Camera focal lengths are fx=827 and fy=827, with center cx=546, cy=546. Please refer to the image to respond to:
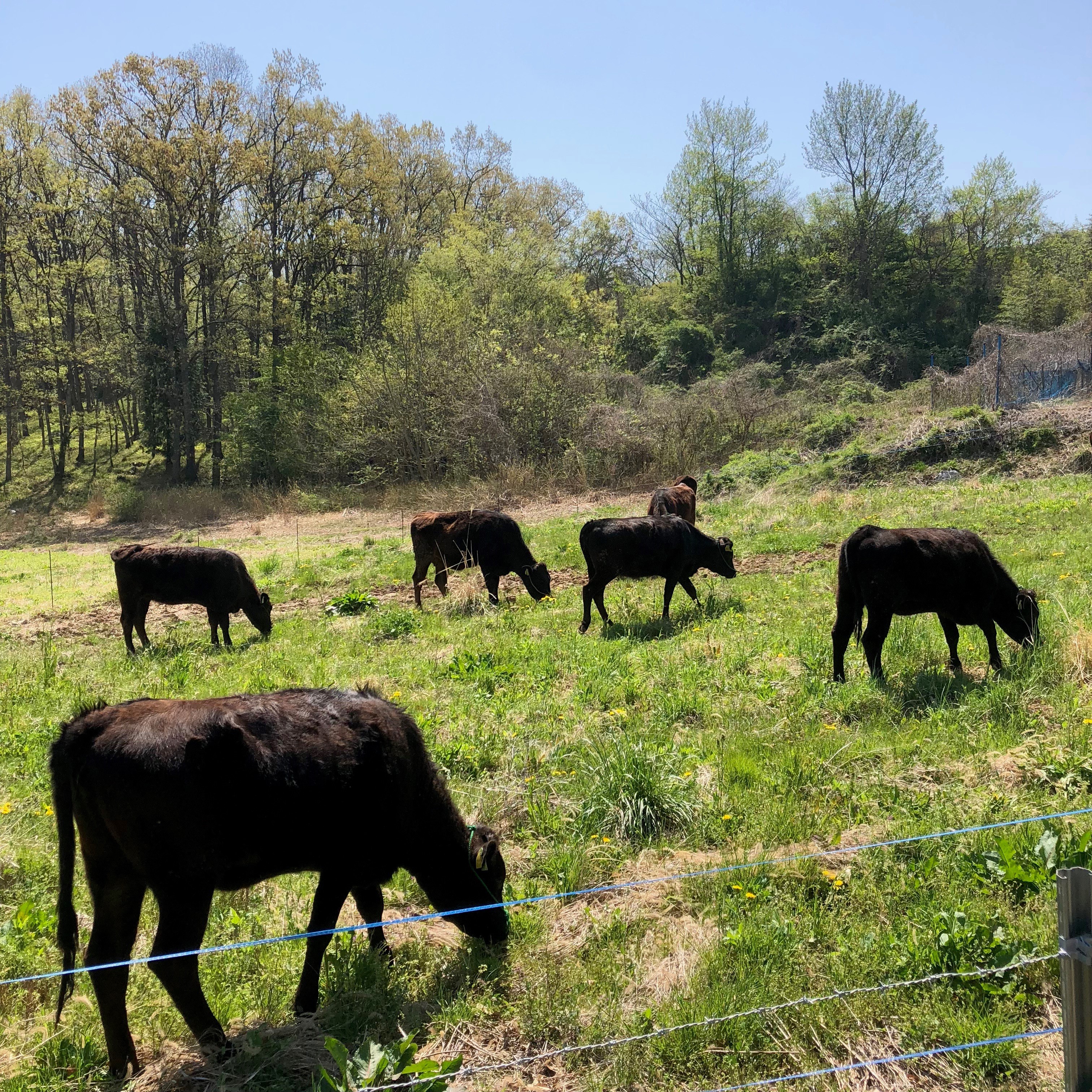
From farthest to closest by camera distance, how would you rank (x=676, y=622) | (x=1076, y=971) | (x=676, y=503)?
1. (x=676, y=503)
2. (x=676, y=622)
3. (x=1076, y=971)

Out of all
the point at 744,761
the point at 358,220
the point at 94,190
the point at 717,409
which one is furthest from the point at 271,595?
the point at 358,220

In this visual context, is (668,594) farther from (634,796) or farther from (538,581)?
(634,796)

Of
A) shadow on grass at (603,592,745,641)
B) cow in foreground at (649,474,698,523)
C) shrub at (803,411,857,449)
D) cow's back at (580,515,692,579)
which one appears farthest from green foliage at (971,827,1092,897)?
shrub at (803,411,857,449)

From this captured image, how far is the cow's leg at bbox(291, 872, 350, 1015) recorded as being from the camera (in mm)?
3992

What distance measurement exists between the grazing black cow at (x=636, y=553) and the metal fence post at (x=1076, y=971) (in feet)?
29.5

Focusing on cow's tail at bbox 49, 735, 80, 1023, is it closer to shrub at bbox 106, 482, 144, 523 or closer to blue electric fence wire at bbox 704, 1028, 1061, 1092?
blue electric fence wire at bbox 704, 1028, 1061, 1092

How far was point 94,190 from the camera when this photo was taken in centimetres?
3591

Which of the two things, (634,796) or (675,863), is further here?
(634,796)

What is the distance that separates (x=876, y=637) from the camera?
25.8ft

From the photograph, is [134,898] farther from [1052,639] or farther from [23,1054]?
[1052,639]

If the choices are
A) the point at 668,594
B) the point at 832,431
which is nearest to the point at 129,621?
the point at 668,594

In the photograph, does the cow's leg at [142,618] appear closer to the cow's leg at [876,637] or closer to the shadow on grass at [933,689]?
the cow's leg at [876,637]

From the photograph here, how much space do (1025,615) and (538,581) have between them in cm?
741

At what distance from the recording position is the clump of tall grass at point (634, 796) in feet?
17.4
